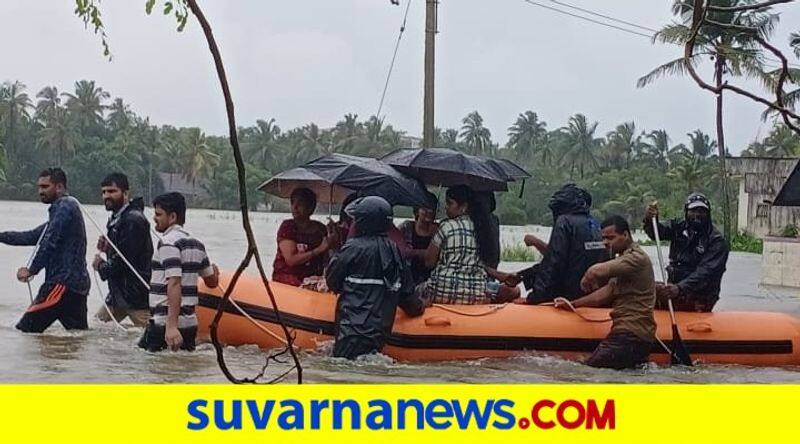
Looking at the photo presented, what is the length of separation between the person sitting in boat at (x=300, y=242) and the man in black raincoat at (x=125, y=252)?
2.78ft

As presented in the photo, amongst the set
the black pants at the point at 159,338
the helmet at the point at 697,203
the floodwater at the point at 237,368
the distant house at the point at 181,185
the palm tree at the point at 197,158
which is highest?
the palm tree at the point at 197,158

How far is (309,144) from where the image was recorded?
39281 mm

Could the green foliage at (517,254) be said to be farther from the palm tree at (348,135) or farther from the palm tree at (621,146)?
the palm tree at (621,146)

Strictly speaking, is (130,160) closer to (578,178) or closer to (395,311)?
(395,311)

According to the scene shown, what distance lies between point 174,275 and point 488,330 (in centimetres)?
205

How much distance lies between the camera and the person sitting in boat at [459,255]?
6.51 m

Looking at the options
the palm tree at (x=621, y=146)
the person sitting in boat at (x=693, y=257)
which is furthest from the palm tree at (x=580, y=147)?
the person sitting in boat at (x=693, y=257)

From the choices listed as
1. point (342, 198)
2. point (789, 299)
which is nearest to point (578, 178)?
point (789, 299)

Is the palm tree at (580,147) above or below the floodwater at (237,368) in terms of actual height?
above

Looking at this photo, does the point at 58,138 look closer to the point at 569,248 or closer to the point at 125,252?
the point at 125,252

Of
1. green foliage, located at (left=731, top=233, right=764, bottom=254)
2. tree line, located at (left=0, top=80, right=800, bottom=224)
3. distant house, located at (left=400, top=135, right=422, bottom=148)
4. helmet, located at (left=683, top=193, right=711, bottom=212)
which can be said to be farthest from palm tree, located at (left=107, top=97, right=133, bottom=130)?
helmet, located at (left=683, top=193, right=711, bottom=212)

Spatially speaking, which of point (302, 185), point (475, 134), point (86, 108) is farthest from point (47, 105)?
point (302, 185)

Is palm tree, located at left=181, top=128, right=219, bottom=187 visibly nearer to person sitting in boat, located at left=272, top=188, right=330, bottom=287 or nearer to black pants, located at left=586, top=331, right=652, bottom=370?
person sitting in boat, located at left=272, top=188, right=330, bottom=287

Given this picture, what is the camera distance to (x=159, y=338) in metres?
5.57
